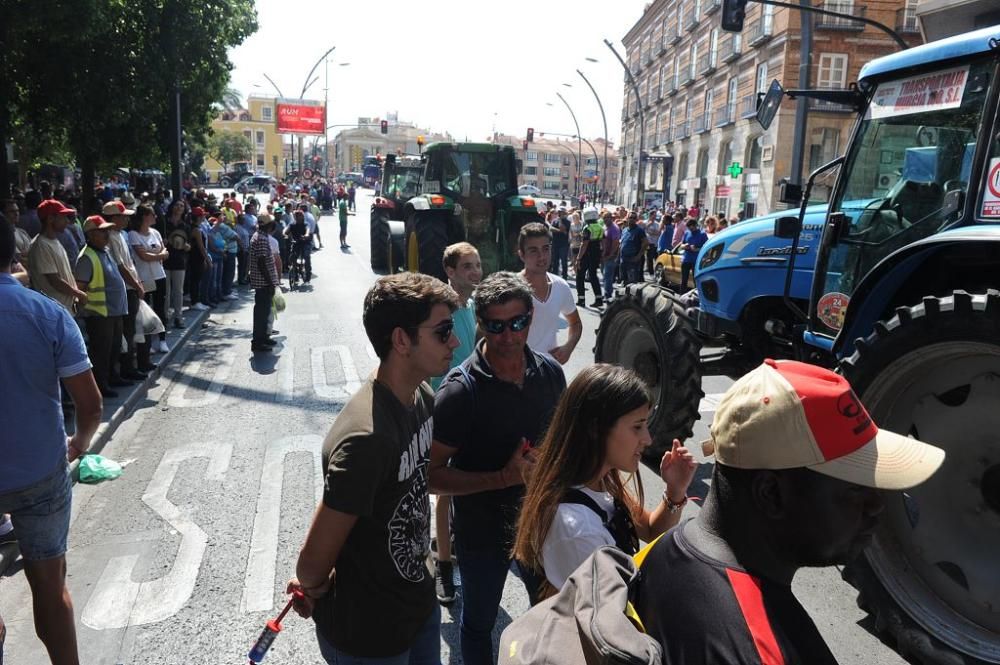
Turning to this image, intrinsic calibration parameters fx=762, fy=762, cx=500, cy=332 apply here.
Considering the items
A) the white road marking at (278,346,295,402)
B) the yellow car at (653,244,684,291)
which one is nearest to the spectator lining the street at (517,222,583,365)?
the white road marking at (278,346,295,402)

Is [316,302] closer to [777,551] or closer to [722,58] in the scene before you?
[777,551]

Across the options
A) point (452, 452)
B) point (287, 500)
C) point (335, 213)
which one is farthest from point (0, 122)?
point (335, 213)

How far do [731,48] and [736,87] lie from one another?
200cm

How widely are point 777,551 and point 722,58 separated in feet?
140

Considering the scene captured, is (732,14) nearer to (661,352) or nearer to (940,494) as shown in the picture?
(661,352)

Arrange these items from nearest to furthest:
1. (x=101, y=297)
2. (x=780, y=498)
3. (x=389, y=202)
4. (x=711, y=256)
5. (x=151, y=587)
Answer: (x=780, y=498) < (x=151, y=587) < (x=711, y=256) < (x=101, y=297) < (x=389, y=202)

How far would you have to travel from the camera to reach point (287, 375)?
9070 millimetres

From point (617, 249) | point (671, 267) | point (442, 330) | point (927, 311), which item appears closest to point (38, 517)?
point (442, 330)

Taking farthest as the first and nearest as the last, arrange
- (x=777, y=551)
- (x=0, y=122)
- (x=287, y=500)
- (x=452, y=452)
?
1. (x=0, y=122)
2. (x=287, y=500)
3. (x=452, y=452)
4. (x=777, y=551)

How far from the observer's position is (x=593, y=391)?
6.90 feet

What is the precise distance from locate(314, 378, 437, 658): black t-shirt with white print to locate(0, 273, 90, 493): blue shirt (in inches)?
59.0

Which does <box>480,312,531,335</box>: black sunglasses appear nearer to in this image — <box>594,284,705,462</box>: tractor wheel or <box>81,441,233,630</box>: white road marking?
<box>81,441,233,630</box>: white road marking

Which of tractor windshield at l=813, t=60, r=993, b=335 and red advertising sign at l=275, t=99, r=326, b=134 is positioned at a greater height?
red advertising sign at l=275, t=99, r=326, b=134

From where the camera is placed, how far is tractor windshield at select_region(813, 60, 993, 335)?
153 inches
